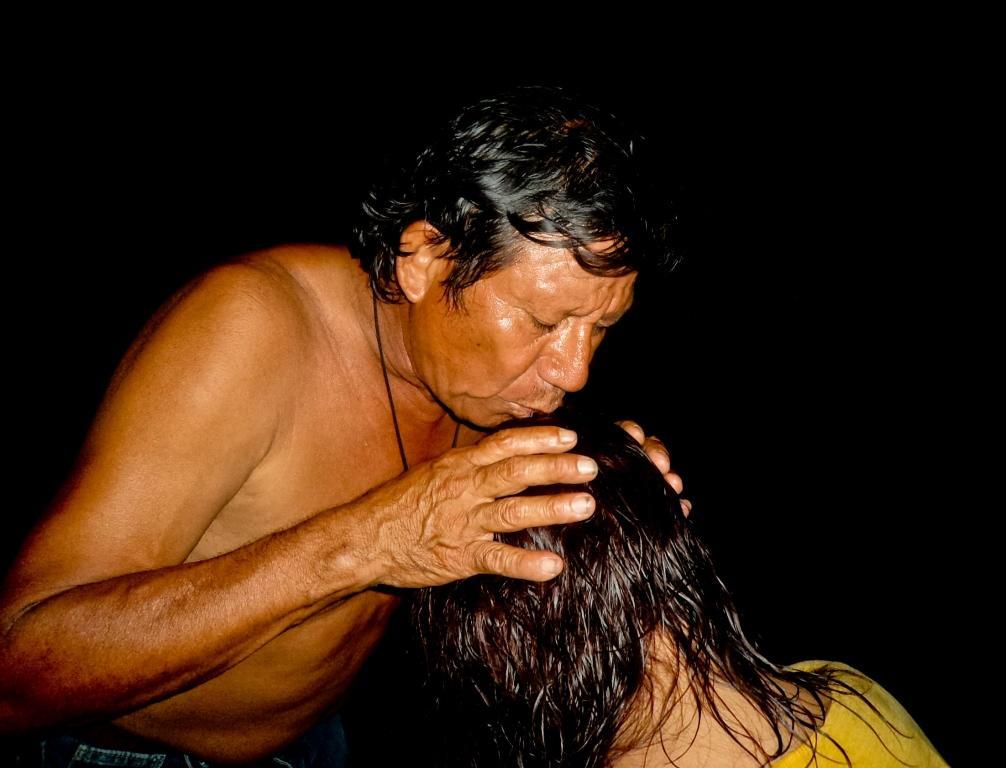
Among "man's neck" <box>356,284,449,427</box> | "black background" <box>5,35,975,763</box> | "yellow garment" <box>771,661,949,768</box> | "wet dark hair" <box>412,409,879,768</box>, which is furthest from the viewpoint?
"black background" <box>5,35,975,763</box>

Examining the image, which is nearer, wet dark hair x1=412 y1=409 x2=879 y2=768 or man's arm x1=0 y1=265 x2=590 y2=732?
man's arm x1=0 y1=265 x2=590 y2=732

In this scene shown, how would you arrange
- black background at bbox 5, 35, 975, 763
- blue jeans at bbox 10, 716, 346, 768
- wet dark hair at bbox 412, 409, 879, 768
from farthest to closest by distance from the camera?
black background at bbox 5, 35, 975, 763 → blue jeans at bbox 10, 716, 346, 768 → wet dark hair at bbox 412, 409, 879, 768

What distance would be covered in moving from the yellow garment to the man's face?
34.3 inches

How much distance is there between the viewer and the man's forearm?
3.24 feet

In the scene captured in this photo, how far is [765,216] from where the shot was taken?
4.47 meters

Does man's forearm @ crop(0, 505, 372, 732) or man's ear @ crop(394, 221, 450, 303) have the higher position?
man's ear @ crop(394, 221, 450, 303)

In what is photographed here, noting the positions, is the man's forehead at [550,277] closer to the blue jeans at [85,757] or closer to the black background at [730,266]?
the blue jeans at [85,757]

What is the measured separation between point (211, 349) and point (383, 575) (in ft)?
1.87

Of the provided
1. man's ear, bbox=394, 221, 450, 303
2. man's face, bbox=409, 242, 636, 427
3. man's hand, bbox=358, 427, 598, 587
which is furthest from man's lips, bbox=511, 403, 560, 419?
man's hand, bbox=358, 427, 598, 587

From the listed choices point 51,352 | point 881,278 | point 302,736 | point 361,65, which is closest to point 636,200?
point 302,736

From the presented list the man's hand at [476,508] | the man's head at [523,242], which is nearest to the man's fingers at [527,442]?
the man's hand at [476,508]

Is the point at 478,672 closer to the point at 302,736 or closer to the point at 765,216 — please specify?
the point at 302,736

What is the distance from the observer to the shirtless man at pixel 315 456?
1.02 meters

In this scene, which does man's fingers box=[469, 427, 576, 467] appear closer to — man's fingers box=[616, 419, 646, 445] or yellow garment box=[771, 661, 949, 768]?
man's fingers box=[616, 419, 646, 445]
